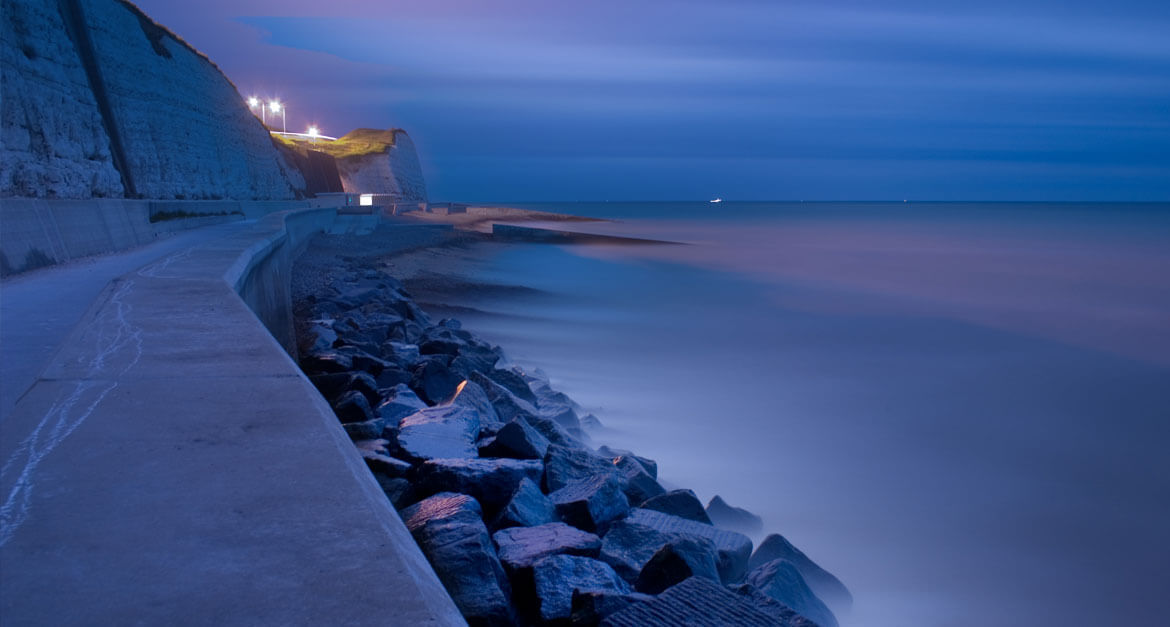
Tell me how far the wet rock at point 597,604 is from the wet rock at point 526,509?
0.83 metres

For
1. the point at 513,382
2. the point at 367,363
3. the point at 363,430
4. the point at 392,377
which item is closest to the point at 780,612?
the point at 363,430

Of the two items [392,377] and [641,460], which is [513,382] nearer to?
[392,377]

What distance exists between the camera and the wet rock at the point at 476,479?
3.67 m

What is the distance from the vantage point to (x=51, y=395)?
8.81 feet

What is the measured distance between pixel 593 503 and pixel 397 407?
1865 millimetres

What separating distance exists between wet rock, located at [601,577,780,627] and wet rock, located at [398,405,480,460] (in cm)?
185

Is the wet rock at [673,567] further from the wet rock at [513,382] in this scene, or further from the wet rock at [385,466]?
the wet rock at [513,382]

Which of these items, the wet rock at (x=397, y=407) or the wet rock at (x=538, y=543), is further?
the wet rock at (x=397, y=407)

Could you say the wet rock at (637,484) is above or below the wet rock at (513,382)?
above

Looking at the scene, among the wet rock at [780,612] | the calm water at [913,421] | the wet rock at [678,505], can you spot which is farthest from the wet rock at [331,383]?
the wet rock at [780,612]

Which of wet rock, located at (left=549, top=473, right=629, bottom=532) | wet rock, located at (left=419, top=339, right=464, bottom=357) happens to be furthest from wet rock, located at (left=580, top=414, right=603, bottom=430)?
wet rock, located at (left=549, top=473, right=629, bottom=532)

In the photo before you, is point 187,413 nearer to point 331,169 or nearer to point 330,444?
point 330,444

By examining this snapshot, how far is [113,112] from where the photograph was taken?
17.8 meters

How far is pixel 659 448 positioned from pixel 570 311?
10.2 metres
